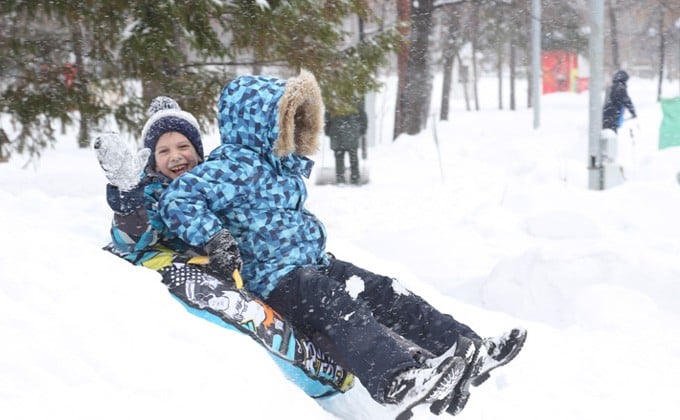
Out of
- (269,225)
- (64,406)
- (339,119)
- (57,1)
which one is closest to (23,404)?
(64,406)

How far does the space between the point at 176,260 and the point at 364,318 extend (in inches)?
37.7

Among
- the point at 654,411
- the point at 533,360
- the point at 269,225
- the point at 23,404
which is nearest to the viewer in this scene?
the point at 23,404

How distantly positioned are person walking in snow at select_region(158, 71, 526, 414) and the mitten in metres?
0.18

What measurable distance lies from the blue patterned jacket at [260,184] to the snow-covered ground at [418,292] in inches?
19.8

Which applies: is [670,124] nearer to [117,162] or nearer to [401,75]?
[401,75]

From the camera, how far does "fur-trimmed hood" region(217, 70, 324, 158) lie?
3967 mm

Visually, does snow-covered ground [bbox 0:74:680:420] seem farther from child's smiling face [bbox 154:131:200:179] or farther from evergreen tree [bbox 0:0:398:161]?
evergreen tree [bbox 0:0:398:161]

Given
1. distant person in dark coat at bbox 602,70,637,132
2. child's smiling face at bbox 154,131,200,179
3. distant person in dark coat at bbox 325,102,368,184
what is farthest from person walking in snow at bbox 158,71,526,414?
distant person in dark coat at bbox 602,70,637,132

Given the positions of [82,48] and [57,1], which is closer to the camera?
[57,1]

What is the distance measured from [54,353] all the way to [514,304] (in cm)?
421

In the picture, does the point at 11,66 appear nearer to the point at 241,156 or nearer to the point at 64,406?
the point at 241,156

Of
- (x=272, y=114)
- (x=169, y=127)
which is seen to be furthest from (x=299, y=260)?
(x=169, y=127)

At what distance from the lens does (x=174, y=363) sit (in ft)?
8.80

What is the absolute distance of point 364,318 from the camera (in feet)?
12.0
